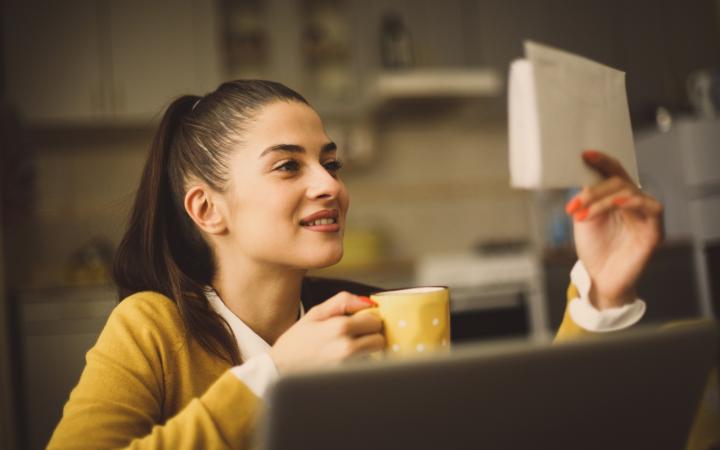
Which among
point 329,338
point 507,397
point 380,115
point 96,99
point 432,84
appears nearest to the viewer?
point 507,397

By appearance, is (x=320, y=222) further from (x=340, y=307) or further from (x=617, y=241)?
(x=617, y=241)

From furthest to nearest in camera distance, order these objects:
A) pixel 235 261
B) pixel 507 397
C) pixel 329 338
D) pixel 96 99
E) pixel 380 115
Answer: pixel 380 115
pixel 96 99
pixel 235 261
pixel 329 338
pixel 507 397

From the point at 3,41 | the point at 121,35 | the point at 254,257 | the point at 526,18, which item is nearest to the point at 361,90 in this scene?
the point at 526,18

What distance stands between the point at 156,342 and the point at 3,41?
A: 258 cm

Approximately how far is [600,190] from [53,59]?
2.69 meters

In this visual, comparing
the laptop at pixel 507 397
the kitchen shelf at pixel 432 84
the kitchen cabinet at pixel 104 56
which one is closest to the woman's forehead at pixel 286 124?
the laptop at pixel 507 397

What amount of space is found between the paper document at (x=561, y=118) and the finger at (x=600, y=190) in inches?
0.5

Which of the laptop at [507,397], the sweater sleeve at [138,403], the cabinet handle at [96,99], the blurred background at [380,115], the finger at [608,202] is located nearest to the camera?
the laptop at [507,397]

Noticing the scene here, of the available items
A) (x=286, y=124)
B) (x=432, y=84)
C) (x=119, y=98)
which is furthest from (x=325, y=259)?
(x=119, y=98)

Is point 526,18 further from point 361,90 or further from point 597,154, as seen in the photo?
point 597,154

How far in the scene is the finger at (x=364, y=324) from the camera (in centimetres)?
42

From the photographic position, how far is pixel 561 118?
0.44 meters

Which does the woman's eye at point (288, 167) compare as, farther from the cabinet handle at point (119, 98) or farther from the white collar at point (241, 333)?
the cabinet handle at point (119, 98)

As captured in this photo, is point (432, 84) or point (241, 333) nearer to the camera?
point (241, 333)
